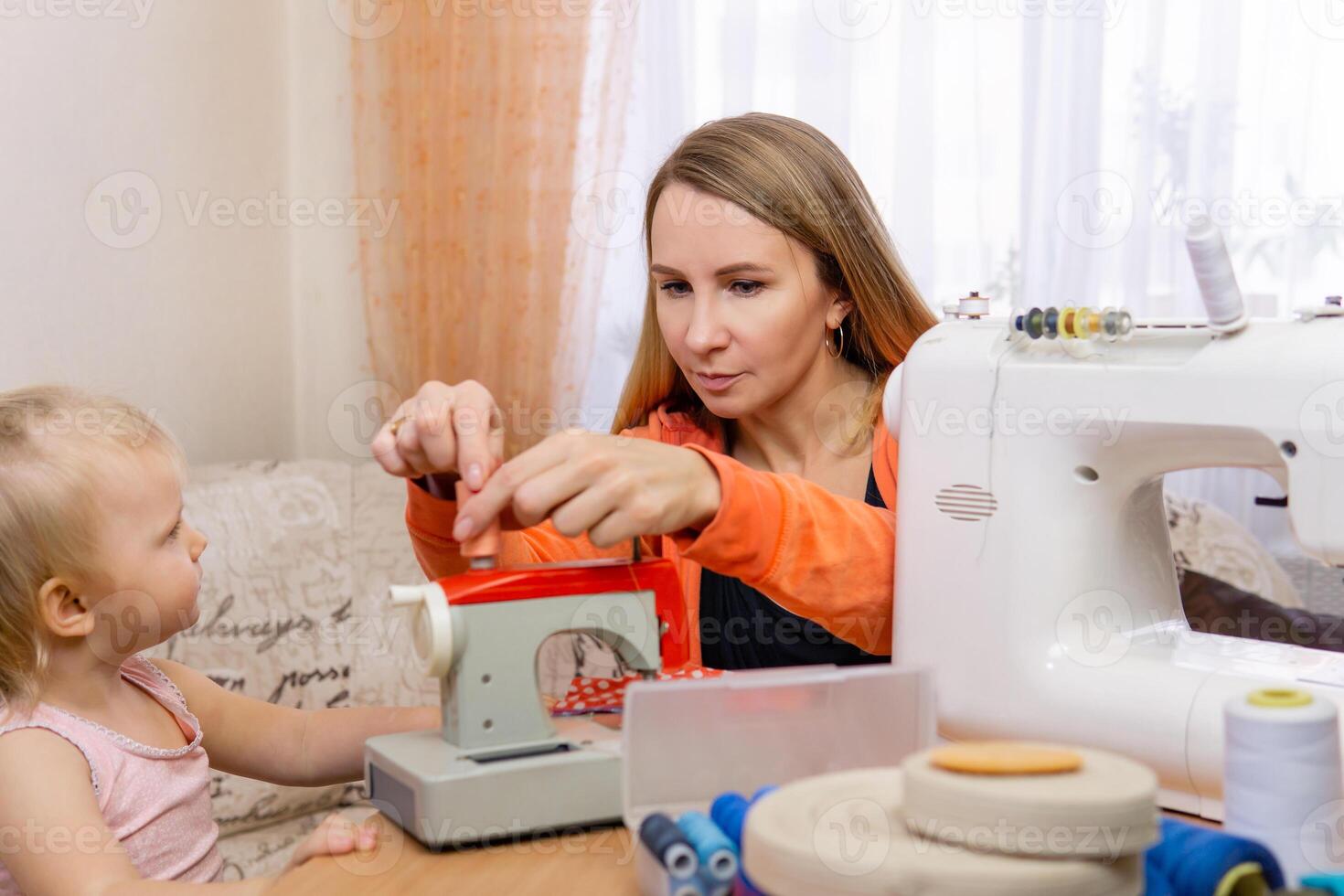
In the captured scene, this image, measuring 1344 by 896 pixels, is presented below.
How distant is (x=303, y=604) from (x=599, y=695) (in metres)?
1.30

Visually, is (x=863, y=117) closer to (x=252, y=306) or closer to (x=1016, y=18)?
(x=1016, y=18)

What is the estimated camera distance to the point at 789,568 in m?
1.11

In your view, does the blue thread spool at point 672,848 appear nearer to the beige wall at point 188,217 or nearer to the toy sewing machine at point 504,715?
the toy sewing machine at point 504,715

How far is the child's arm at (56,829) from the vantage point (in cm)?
97

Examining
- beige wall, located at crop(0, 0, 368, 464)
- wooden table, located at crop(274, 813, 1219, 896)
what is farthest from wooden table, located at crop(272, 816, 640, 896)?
beige wall, located at crop(0, 0, 368, 464)

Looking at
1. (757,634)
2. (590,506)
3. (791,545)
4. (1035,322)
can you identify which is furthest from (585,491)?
(757,634)

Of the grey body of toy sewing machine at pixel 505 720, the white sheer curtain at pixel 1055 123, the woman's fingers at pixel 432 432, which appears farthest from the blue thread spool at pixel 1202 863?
the white sheer curtain at pixel 1055 123

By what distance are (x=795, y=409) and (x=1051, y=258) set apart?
1.36 metres

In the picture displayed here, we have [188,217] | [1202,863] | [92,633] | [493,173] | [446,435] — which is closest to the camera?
[1202,863]

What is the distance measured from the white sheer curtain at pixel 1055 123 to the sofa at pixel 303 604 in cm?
46

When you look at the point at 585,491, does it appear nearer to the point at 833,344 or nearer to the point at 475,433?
the point at 475,433

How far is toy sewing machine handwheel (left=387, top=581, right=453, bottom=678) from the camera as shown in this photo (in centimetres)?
89

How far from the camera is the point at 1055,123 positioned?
2697mm

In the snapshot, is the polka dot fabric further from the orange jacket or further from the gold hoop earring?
the gold hoop earring
